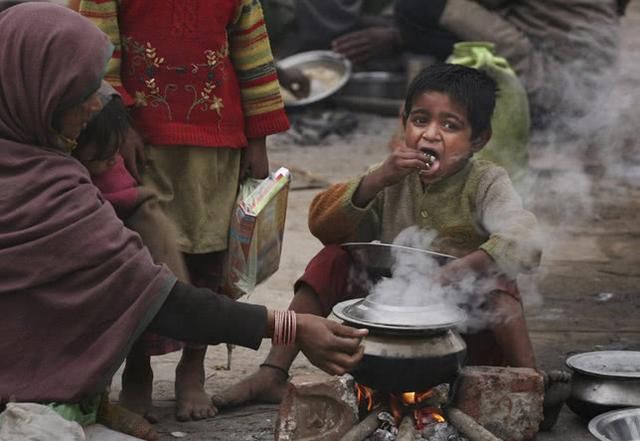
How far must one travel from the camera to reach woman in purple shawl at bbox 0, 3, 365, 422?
3059mm

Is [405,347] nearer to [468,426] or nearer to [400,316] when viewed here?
[400,316]

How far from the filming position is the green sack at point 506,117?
645cm

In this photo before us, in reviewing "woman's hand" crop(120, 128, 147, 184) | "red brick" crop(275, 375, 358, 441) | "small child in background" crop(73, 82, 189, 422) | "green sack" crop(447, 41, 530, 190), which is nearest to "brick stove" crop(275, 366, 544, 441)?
"red brick" crop(275, 375, 358, 441)

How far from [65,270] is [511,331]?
1.46 metres

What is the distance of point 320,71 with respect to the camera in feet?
33.6

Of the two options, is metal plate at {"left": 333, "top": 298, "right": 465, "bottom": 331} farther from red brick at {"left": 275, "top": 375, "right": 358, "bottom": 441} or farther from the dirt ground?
the dirt ground

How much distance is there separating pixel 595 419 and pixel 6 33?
198 cm

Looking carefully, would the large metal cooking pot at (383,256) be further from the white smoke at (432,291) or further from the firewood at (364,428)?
the firewood at (364,428)

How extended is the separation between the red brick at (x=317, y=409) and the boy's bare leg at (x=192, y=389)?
0.52 meters

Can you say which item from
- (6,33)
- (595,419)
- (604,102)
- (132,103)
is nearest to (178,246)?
(132,103)

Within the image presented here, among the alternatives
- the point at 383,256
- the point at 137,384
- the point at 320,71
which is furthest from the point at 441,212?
the point at 320,71

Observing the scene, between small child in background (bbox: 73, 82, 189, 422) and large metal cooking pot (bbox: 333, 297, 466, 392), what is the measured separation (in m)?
0.67

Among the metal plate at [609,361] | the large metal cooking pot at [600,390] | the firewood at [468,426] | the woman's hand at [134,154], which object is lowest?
the metal plate at [609,361]

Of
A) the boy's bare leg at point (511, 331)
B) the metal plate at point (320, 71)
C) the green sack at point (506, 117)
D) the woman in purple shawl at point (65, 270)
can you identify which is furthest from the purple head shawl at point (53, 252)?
the metal plate at point (320, 71)
